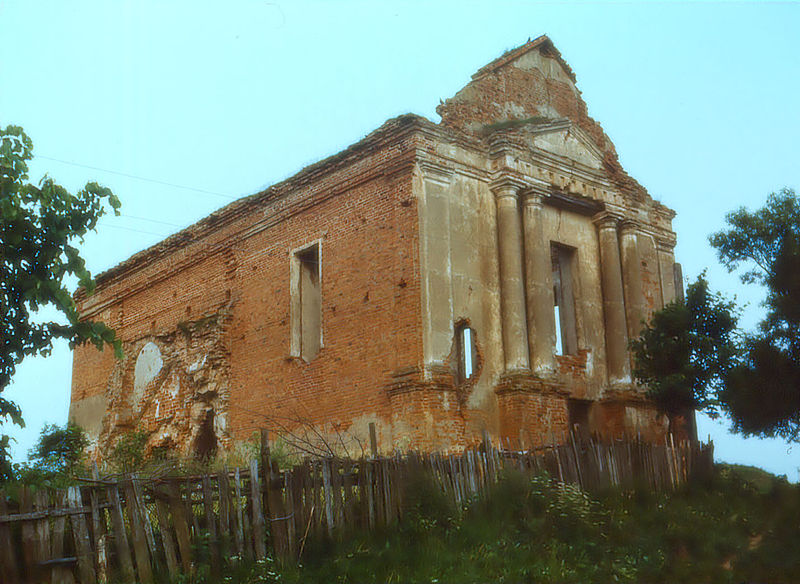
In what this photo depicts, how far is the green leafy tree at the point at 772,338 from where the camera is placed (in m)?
14.3

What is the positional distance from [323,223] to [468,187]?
289 centimetres

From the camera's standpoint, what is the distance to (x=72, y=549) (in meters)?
8.84

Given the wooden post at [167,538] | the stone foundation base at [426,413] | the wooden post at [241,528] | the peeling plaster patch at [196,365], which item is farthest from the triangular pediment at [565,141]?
the wooden post at [167,538]

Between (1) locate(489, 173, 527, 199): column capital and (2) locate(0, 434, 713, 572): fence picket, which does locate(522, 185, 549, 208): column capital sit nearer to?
(1) locate(489, 173, 527, 199): column capital

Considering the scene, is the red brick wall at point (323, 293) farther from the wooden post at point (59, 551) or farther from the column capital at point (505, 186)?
the wooden post at point (59, 551)

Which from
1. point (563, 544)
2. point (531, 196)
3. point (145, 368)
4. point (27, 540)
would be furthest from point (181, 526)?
point (145, 368)

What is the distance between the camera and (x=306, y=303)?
1786 centimetres

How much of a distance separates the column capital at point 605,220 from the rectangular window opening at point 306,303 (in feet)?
18.9

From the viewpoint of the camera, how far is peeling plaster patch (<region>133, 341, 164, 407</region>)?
21250mm

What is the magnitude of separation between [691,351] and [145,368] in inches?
492

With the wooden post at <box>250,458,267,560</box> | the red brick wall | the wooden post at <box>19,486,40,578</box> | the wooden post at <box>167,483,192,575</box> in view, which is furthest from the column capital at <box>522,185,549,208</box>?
the wooden post at <box>19,486,40,578</box>

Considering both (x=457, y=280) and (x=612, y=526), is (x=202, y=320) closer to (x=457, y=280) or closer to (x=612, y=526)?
(x=457, y=280)

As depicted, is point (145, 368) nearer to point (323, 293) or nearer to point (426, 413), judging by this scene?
point (323, 293)

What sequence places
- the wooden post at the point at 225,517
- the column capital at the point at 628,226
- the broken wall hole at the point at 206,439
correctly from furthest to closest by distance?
the broken wall hole at the point at 206,439
the column capital at the point at 628,226
the wooden post at the point at 225,517
